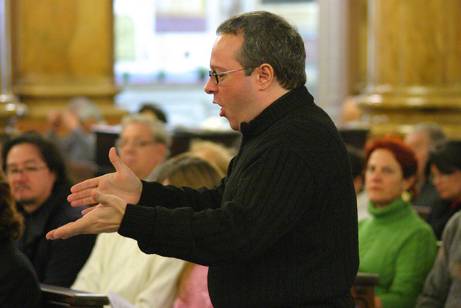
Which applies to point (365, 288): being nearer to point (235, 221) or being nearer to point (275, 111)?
point (275, 111)

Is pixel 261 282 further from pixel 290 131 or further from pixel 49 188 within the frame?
pixel 49 188

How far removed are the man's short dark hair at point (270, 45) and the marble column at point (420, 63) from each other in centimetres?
729

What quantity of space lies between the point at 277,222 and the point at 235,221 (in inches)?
4.1

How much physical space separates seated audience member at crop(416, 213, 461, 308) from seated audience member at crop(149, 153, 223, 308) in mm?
943

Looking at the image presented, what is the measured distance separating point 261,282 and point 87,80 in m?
8.57

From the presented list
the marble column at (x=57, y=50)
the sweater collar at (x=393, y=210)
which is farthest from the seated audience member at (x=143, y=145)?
the marble column at (x=57, y=50)

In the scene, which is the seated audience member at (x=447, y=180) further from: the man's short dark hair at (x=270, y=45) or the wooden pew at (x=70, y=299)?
the man's short dark hair at (x=270, y=45)

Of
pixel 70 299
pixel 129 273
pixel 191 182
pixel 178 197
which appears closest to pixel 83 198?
pixel 178 197

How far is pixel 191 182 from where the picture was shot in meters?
5.05

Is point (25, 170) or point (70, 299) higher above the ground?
point (25, 170)

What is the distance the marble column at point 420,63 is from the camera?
33.6 ft

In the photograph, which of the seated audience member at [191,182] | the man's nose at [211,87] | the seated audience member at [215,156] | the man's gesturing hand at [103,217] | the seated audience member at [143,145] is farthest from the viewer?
the seated audience member at [143,145]

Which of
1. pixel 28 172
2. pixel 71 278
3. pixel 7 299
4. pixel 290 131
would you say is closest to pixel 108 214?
pixel 290 131

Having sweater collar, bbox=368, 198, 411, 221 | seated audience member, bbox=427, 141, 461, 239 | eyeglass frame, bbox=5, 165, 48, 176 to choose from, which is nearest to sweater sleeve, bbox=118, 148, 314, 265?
sweater collar, bbox=368, 198, 411, 221
